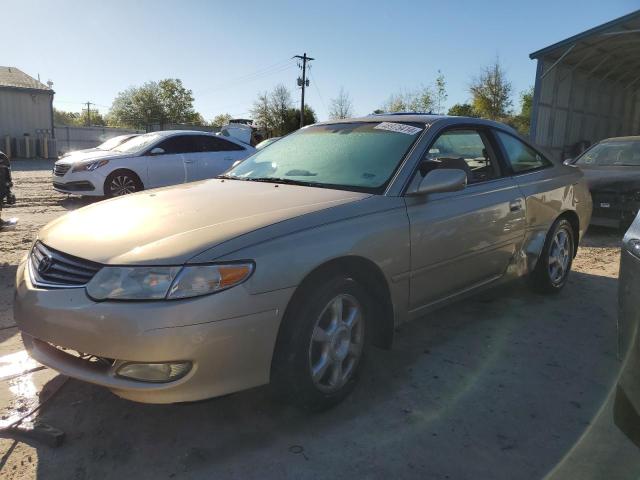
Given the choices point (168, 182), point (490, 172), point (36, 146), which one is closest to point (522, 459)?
point (490, 172)

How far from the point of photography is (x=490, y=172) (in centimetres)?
401

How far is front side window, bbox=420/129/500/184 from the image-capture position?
355 centimetres

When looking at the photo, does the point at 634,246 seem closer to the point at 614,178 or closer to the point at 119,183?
the point at 614,178

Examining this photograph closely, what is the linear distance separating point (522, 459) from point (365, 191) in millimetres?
1607

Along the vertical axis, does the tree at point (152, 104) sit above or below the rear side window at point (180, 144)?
above

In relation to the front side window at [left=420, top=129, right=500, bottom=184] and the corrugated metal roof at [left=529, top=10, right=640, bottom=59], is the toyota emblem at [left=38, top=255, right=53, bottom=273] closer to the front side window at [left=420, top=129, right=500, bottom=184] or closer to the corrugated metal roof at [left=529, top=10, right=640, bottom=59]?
the front side window at [left=420, top=129, right=500, bottom=184]

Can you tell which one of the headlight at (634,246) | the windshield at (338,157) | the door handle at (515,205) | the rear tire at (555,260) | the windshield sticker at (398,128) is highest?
the windshield sticker at (398,128)

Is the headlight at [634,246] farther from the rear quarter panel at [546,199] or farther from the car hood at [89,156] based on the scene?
the car hood at [89,156]

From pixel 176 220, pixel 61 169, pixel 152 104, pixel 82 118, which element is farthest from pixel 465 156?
pixel 82 118

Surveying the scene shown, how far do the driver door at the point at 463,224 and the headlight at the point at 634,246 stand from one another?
107 cm

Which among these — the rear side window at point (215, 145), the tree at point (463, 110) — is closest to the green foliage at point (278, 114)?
the tree at point (463, 110)

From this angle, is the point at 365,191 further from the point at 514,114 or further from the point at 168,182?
the point at 514,114

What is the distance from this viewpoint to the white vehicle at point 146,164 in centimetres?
965

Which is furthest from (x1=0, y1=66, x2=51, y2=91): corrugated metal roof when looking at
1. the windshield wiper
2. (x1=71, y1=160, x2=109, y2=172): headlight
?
the windshield wiper
